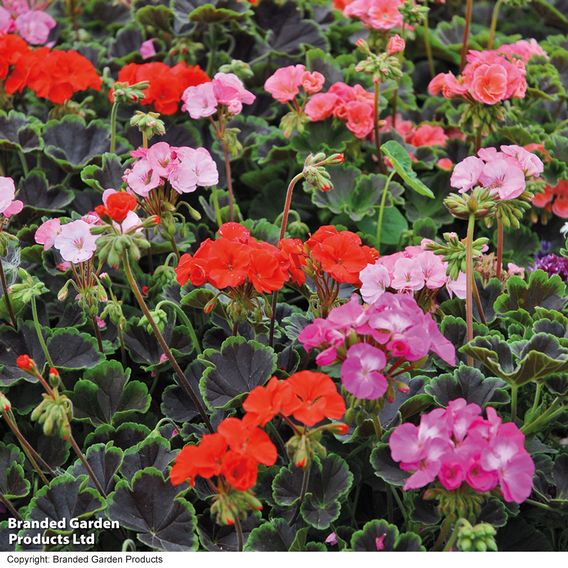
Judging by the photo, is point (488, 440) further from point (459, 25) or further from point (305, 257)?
point (459, 25)

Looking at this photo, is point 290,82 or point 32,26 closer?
point 290,82

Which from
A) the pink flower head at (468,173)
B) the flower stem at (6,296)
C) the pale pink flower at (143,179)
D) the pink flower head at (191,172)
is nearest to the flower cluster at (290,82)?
the pink flower head at (191,172)

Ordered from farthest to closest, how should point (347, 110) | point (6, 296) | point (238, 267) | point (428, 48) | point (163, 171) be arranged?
1. point (428, 48)
2. point (347, 110)
3. point (6, 296)
4. point (163, 171)
5. point (238, 267)

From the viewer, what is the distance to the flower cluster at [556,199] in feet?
8.79

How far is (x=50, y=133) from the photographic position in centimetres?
270

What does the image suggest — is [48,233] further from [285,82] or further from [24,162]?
[285,82]

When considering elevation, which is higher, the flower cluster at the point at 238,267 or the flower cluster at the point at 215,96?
the flower cluster at the point at 215,96

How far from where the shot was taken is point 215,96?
2.20 metres

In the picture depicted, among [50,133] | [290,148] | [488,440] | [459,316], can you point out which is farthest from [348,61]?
[488,440]

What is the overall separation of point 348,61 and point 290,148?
1.92ft

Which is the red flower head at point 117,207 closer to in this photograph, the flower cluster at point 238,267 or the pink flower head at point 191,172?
the flower cluster at point 238,267

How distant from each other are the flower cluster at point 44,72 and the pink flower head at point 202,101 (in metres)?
0.66

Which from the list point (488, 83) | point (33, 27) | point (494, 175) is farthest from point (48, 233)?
point (33, 27)

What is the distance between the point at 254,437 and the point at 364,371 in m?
0.22
